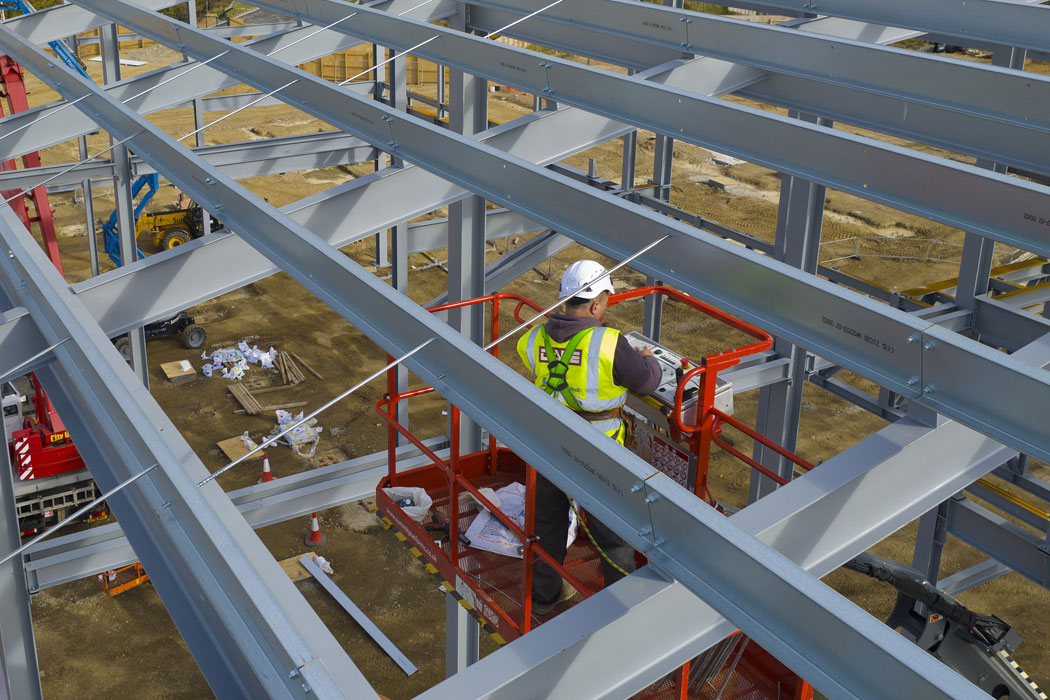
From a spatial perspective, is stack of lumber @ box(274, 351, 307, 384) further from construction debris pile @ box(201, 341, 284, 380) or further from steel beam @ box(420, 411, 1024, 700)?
steel beam @ box(420, 411, 1024, 700)

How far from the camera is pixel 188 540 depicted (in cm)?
316

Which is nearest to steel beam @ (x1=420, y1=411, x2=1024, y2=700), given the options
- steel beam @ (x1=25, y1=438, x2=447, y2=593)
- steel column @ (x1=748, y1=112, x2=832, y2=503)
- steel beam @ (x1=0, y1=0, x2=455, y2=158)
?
steel column @ (x1=748, y1=112, x2=832, y2=503)

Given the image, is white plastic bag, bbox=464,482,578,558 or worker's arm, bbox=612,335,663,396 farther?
white plastic bag, bbox=464,482,578,558

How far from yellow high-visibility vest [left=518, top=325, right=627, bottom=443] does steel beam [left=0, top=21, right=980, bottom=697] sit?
713mm

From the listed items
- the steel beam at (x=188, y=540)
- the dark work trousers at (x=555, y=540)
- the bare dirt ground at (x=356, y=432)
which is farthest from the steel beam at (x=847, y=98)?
the bare dirt ground at (x=356, y=432)

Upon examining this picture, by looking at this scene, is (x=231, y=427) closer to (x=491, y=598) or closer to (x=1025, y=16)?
(x=491, y=598)

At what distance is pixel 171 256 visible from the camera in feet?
16.2

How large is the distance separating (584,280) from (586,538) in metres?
1.73

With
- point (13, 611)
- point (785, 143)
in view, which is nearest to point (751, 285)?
point (785, 143)

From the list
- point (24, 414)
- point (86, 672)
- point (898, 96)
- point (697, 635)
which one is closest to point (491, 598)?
point (697, 635)

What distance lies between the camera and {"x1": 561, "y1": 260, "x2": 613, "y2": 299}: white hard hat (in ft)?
15.8

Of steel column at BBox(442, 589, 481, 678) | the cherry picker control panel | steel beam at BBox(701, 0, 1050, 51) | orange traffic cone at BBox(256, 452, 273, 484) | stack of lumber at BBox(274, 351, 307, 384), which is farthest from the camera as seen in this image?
stack of lumber at BBox(274, 351, 307, 384)

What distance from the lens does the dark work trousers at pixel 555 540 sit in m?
5.04

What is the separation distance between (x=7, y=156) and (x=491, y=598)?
14.8 feet
